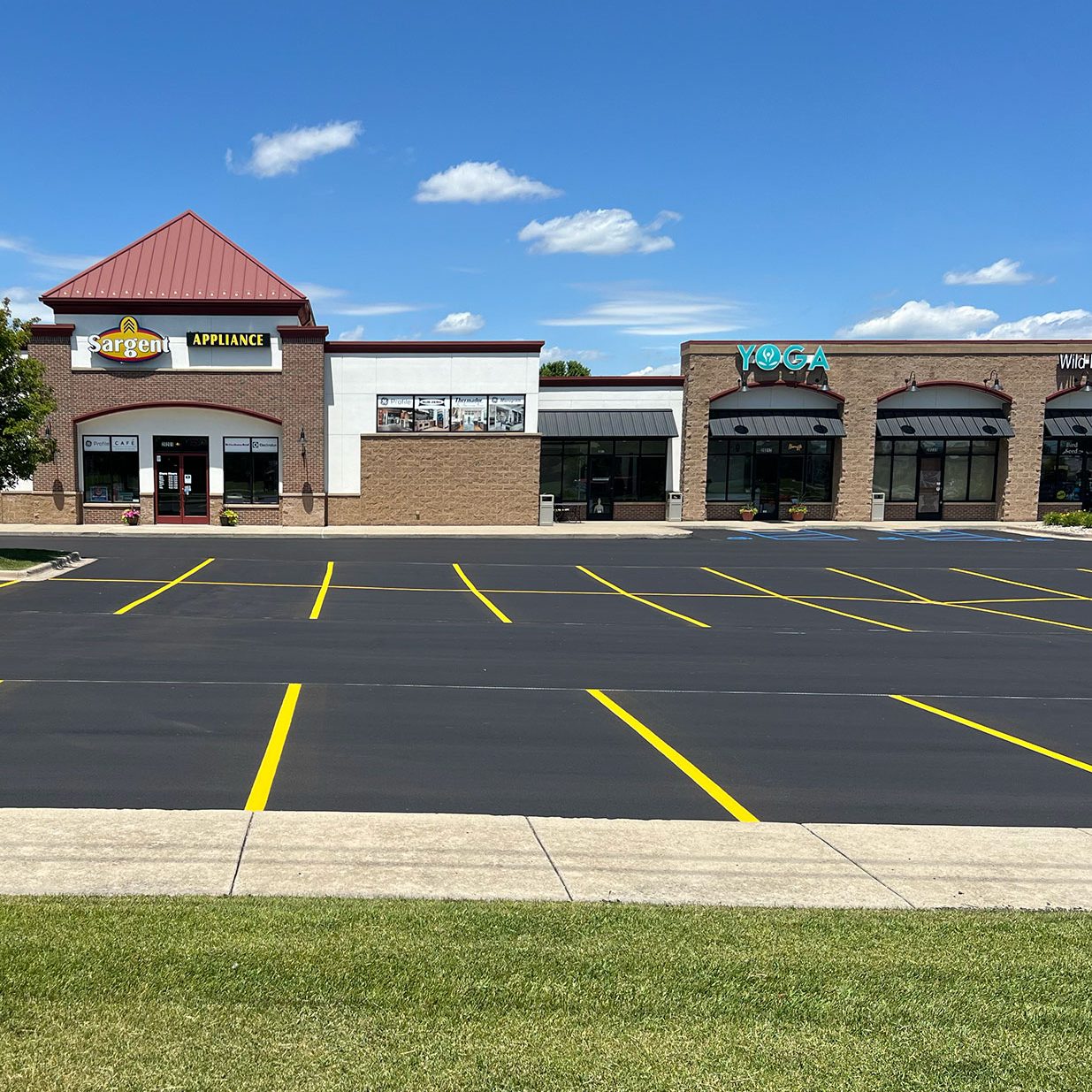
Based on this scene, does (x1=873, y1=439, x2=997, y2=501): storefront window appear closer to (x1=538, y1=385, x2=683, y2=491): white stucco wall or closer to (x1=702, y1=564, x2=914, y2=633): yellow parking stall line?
(x1=538, y1=385, x2=683, y2=491): white stucco wall

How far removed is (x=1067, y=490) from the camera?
41031 mm

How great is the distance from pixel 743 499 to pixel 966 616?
21944mm

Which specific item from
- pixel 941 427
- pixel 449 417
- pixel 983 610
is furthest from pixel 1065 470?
pixel 449 417

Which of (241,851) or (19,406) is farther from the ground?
(19,406)

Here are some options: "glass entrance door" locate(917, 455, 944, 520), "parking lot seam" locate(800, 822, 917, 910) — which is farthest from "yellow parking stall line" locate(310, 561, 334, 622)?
"glass entrance door" locate(917, 455, 944, 520)

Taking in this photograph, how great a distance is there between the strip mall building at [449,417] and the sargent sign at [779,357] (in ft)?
0.24

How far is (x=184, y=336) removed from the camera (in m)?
33.0

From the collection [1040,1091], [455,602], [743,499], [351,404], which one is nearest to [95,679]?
[455,602]

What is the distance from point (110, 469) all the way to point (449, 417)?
1253cm

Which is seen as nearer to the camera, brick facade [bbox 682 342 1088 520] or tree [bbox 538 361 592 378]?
brick facade [bbox 682 342 1088 520]

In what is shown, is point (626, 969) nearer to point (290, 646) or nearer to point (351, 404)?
point (290, 646)

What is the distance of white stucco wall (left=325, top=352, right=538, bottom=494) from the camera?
112 ft

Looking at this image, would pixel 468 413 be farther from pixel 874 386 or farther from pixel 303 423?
pixel 874 386

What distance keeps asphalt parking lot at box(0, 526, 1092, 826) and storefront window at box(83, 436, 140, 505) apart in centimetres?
1336
